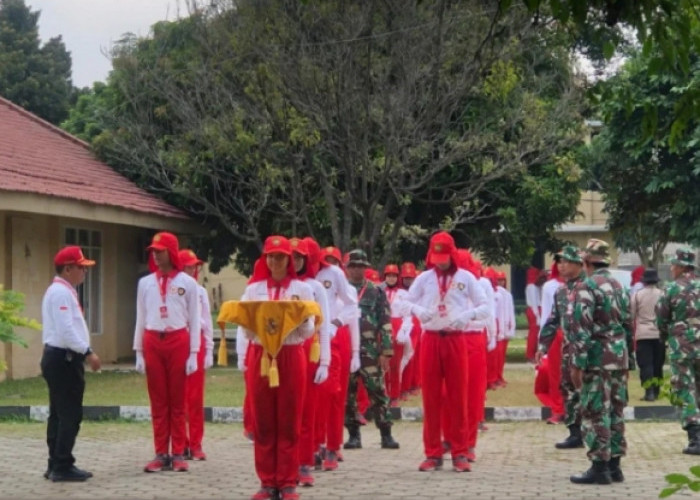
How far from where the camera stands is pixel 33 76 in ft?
180

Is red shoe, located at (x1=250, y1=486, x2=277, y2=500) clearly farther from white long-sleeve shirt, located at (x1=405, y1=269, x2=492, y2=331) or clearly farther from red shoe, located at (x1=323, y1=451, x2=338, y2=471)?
white long-sleeve shirt, located at (x1=405, y1=269, x2=492, y2=331)

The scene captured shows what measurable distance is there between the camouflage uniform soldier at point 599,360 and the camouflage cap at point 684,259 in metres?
2.37

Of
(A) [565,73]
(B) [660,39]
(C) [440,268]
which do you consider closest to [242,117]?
(A) [565,73]

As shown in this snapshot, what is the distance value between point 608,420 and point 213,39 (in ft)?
44.5

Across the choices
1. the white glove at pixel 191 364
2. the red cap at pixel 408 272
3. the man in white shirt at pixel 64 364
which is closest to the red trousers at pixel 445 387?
the white glove at pixel 191 364

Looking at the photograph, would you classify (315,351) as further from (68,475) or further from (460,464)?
(68,475)

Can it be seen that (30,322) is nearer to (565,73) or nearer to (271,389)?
(271,389)

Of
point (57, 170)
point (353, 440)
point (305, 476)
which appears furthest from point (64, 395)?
point (57, 170)

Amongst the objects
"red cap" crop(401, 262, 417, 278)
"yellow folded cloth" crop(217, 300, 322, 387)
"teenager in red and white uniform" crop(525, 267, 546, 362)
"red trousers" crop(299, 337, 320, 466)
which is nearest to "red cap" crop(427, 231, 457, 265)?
"red trousers" crop(299, 337, 320, 466)

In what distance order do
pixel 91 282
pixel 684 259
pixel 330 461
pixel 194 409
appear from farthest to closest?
1. pixel 91 282
2. pixel 684 259
3. pixel 194 409
4. pixel 330 461

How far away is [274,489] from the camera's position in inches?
372

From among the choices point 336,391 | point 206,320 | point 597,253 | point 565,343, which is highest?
point 597,253

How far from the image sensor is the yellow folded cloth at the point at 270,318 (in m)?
9.27

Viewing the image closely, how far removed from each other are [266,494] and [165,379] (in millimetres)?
2222
